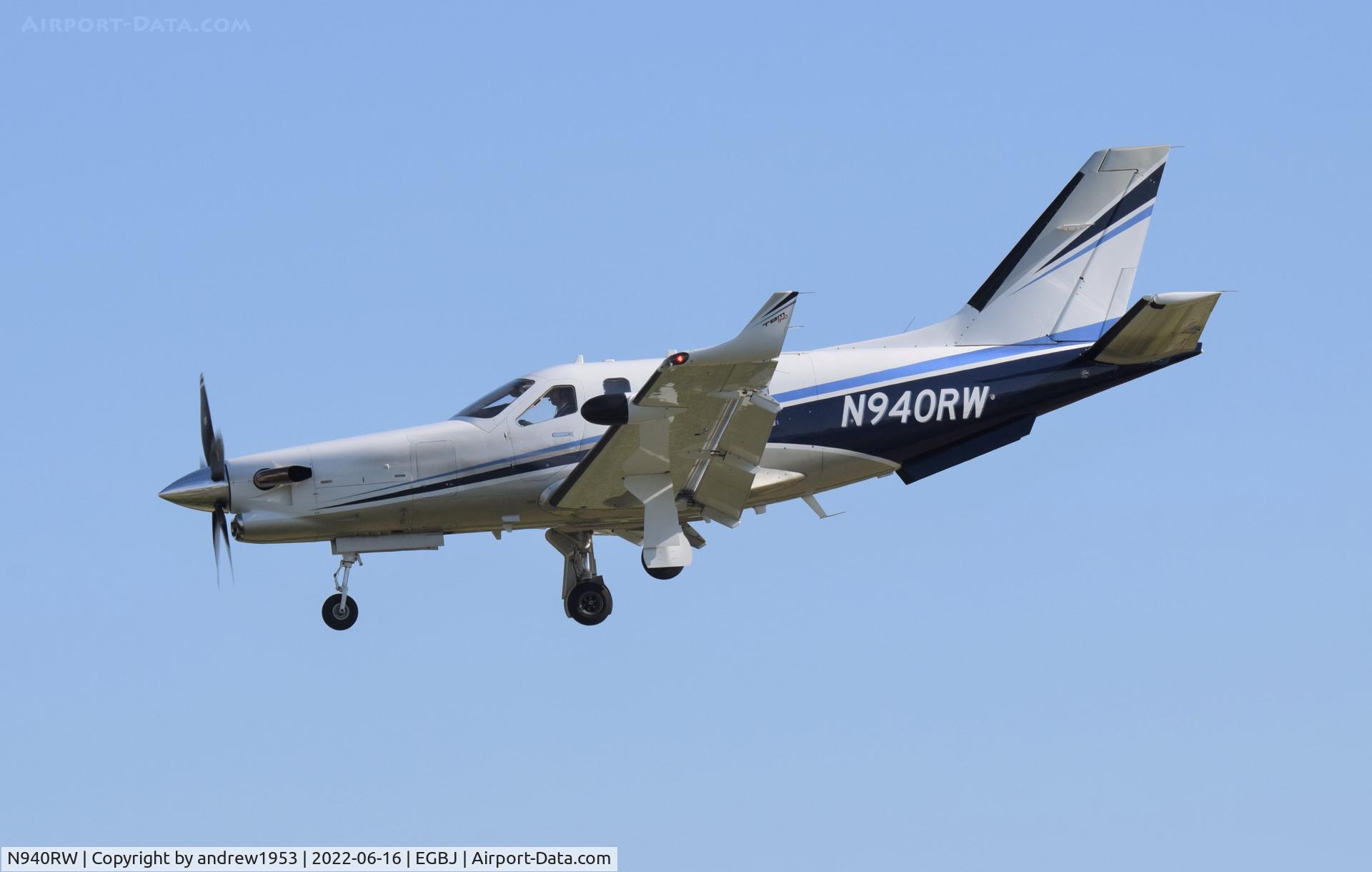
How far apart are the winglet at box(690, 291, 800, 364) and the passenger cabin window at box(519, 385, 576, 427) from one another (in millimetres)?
4455

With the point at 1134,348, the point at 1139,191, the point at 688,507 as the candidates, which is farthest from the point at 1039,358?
the point at 688,507

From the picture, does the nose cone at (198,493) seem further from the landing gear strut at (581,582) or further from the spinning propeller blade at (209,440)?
the landing gear strut at (581,582)

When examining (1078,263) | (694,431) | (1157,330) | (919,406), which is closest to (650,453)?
(694,431)

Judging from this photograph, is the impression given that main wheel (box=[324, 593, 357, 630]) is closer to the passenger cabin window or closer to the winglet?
the passenger cabin window

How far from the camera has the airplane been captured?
23.8m

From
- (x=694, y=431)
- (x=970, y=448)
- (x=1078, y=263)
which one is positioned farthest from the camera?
(x=1078, y=263)

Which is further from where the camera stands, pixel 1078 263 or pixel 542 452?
pixel 1078 263

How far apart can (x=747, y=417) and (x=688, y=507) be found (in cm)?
275

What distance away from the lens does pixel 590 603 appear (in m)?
25.7

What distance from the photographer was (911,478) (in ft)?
84.6

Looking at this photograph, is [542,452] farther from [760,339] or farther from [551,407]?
[760,339]

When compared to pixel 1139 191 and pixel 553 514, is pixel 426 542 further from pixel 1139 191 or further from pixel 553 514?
pixel 1139 191

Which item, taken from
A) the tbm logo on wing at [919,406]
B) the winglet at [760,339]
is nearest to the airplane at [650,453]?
the tbm logo on wing at [919,406]

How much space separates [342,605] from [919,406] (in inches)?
339
